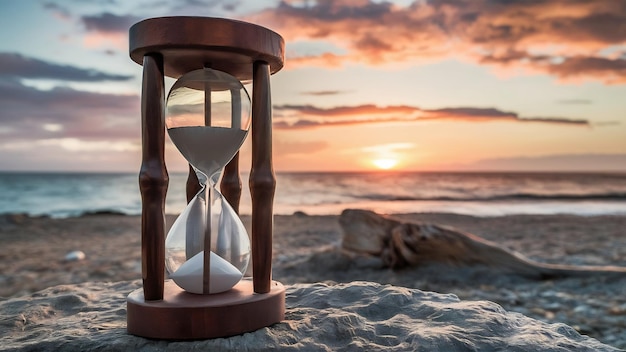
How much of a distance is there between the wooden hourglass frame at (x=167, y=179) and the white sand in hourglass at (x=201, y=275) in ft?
0.11

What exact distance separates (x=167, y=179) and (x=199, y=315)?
0.44 meters

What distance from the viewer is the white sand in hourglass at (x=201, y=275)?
5.96 ft

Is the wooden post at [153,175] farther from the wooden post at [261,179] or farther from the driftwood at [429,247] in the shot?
the driftwood at [429,247]

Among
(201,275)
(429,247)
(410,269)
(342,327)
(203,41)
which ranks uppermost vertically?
(203,41)

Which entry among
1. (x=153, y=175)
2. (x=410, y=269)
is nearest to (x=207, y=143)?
(x=153, y=175)

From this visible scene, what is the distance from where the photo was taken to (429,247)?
207 inches

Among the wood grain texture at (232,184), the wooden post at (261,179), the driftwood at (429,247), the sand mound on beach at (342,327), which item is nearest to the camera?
the sand mound on beach at (342,327)

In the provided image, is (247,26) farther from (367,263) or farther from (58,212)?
(58,212)

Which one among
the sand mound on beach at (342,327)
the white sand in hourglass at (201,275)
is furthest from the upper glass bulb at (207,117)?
the sand mound on beach at (342,327)

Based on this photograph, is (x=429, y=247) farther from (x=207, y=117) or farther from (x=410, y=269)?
(x=207, y=117)

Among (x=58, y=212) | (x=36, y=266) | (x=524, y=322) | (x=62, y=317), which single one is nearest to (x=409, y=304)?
(x=524, y=322)

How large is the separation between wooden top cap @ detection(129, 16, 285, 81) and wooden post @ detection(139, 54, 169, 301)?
0.22 ft

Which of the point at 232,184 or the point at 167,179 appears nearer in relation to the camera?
the point at 167,179

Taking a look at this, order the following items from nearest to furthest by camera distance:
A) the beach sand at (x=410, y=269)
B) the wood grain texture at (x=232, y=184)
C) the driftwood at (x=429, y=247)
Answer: the wood grain texture at (x=232, y=184) → the beach sand at (x=410, y=269) → the driftwood at (x=429, y=247)
